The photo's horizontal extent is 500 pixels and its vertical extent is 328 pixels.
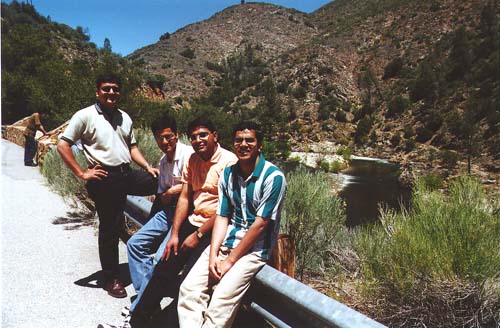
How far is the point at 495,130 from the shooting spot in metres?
31.6

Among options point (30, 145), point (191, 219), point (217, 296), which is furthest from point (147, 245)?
point (30, 145)

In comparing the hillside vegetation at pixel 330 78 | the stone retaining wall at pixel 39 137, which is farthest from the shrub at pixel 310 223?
the hillside vegetation at pixel 330 78

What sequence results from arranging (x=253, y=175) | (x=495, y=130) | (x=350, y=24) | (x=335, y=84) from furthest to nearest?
1. (x=350, y=24)
2. (x=335, y=84)
3. (x=495, y=130)
4. (x=253, y=175)

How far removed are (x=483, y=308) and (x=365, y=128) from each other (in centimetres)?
5154

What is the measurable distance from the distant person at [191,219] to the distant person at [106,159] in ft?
2.24

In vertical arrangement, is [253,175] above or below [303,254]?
above

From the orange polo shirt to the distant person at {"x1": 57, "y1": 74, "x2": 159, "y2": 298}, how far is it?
28.5 inches

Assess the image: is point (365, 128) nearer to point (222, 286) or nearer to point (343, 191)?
point (343, 191)

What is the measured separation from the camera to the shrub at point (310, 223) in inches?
192

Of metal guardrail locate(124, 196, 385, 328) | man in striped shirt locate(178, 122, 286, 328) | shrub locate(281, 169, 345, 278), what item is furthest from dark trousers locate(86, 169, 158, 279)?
shrub locate(281, 169, 345, 278)

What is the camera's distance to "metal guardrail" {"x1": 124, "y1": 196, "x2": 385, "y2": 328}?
2215mm

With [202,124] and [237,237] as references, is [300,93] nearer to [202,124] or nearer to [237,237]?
[202,124]

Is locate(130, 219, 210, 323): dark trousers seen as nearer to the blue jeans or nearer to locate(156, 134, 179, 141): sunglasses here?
the blue jeans

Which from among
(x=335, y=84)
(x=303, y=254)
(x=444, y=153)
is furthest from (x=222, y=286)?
(x=335, y=84)
